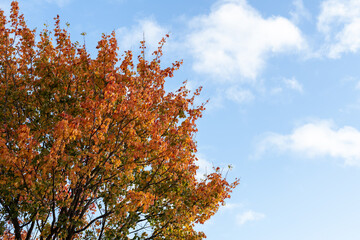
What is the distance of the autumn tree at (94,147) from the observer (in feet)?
39.4

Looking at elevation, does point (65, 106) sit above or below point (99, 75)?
below

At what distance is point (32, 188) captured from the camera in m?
11.4

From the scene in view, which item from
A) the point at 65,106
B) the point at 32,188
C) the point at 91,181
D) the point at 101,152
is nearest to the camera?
the point at 32,188

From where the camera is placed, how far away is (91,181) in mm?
13055

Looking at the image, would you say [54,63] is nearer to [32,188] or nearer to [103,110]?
[103,110]

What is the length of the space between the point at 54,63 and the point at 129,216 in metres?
6.98

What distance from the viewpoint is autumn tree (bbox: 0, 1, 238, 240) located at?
1202cm

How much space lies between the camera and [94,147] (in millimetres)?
12102

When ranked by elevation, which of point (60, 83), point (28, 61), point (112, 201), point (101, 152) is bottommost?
point (112, 201)

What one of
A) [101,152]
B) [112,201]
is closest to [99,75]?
[101,152]

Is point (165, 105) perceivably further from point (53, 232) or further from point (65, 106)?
point (53, 232)

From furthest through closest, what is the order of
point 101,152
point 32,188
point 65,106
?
point 65,106
point 101,152
point 32,188

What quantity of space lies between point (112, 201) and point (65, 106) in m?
4.18

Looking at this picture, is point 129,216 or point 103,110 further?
point 129,216
